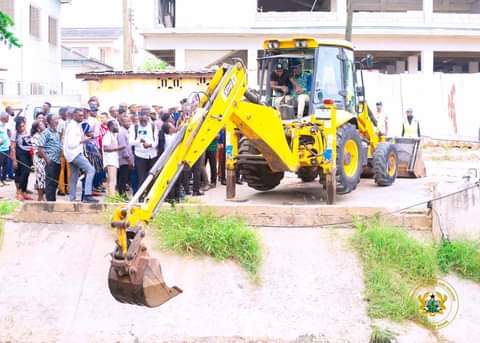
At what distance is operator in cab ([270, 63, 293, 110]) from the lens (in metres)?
13.2

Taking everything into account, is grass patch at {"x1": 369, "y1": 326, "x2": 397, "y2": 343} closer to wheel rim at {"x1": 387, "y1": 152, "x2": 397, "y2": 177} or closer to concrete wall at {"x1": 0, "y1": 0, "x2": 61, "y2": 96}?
wheel rim at {"x1": 387, "y1": 152, "x2": 397, "y2": 177}

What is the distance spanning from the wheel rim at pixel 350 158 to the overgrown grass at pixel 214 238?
415cm

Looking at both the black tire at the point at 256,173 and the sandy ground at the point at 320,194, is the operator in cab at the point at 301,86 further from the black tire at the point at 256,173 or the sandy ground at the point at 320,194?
the sandy ground at the point at 320,194

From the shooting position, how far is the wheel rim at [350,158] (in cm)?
1291

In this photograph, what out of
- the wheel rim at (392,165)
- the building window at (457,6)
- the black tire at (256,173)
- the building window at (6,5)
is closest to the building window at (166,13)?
the building window at (6,5)

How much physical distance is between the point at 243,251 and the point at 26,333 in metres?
2.57

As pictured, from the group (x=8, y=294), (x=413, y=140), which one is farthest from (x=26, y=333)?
(x=413, y=140)

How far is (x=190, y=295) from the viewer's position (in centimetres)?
842

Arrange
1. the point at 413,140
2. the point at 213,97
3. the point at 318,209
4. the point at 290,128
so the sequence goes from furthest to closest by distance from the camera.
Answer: the point at 413,140, the point at 290,128, the point at 318,209, the point at 213,97

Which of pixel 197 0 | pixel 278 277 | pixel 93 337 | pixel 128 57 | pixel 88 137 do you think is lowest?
pixel 93 337

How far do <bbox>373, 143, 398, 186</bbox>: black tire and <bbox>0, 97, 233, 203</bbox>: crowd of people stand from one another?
10.3 feet

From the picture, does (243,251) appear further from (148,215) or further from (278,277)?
(148,215)

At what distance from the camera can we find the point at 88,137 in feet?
41.0

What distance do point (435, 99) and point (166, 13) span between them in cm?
1514
